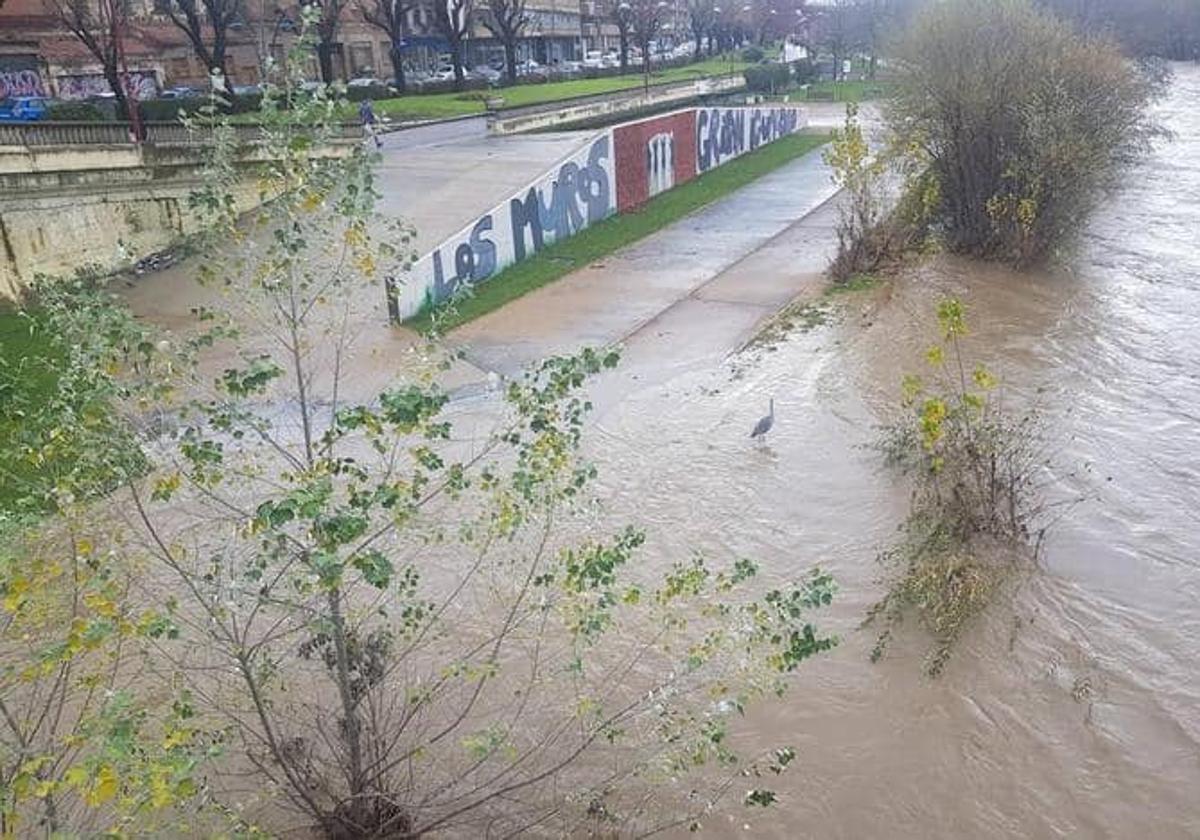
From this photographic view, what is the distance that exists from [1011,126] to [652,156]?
9.89m

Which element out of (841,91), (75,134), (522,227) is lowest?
(522,227)

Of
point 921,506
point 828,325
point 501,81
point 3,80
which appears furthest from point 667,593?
point 501,81

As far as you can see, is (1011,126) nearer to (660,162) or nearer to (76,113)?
(660,162)

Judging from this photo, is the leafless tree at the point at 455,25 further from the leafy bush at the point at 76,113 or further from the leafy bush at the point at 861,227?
the leafy bush at the point at 861,227

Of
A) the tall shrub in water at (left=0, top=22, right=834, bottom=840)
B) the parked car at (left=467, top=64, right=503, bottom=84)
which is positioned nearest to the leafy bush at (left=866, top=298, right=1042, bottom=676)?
the tall shrub in water at (left=0, top=22, right=834, bottom=840)

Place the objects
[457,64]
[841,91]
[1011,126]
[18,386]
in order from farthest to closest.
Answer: [841,91] < [457,64] < [1011,126] < [18,386]

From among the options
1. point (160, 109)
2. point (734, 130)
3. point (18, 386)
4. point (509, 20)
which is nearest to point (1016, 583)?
point (18, 386)

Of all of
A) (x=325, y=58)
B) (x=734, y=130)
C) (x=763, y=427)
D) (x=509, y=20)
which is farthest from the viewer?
(x=509, y=20)

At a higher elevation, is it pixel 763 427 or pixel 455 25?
pixel 455 25

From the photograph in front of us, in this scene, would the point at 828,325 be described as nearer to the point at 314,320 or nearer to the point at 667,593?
the point at 314,320

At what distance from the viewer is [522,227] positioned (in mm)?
18766

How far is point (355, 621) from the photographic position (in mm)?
5805

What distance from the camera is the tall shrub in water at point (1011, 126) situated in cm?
1636

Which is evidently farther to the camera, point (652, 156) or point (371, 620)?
point (652, 156)
